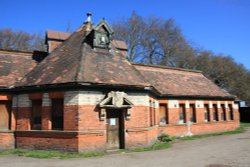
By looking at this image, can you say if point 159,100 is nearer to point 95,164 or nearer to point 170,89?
point 170,89

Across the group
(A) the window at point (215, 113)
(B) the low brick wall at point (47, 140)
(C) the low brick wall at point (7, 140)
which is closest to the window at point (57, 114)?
(B) the low brick wall at point (47, 140)

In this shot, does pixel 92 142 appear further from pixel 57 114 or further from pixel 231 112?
pixel 231 112

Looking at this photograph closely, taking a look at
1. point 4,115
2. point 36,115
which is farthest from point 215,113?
point 4,115

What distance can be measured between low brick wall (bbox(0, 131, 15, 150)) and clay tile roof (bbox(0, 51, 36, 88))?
2575 millimetres

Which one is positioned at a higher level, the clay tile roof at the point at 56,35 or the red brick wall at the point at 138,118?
the clay tile roof at the point at 56,35

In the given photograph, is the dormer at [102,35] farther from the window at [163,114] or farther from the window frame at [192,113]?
the window frame at [192,113]

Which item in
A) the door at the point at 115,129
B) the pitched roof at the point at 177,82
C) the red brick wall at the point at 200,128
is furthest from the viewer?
the pitched roof at the point at 177,82

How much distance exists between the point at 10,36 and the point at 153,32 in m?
22.2

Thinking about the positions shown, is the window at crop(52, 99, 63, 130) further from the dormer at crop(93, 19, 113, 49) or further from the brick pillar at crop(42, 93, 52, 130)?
the dormer at crop(93, 19, 113, 49)

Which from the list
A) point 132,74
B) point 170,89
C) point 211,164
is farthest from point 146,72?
point 211,164

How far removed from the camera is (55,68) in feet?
46.3

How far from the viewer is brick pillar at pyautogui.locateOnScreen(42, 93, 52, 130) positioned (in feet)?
42.1

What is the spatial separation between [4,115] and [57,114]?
3458mm

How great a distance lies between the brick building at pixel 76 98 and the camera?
12.4 meters
